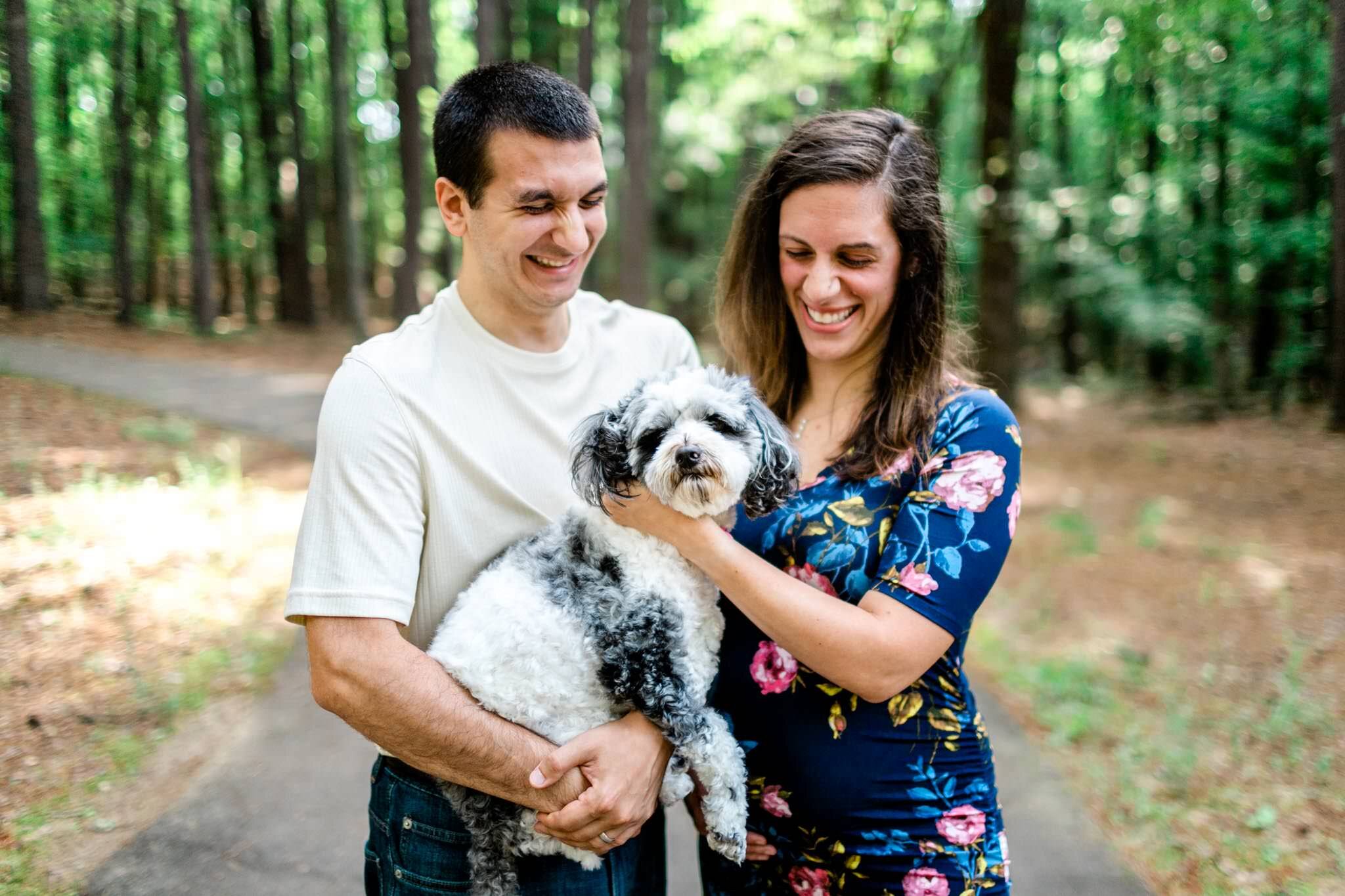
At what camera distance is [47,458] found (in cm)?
302

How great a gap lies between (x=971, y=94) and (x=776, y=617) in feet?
65.2

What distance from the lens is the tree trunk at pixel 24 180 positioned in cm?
273

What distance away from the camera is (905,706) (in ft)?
6.61

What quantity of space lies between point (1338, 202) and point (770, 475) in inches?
284

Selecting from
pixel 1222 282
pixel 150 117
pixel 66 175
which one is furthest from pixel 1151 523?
pixel 66 175

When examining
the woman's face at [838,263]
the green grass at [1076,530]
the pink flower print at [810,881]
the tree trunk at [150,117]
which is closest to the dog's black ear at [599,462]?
the woman's face at [838,263]

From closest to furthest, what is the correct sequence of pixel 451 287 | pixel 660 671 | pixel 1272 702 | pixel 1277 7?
1. pixel 660 671
2. pixel 451 287
3. pixel 1272 702
4. pixel 1277 7

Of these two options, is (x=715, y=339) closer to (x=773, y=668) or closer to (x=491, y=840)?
(x=773, y=668)

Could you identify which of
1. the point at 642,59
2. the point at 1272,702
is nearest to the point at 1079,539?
the point at 1272,702

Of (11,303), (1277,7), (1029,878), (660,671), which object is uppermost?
(1277,7)

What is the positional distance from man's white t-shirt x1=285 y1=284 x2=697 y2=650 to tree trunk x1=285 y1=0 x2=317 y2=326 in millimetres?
4924

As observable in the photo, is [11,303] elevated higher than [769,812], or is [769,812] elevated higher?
[11,303]

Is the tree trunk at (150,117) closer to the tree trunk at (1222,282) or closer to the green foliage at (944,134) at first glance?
the green foliage at (944,134)

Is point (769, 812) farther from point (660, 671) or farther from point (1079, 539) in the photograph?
point (1079, 539)
